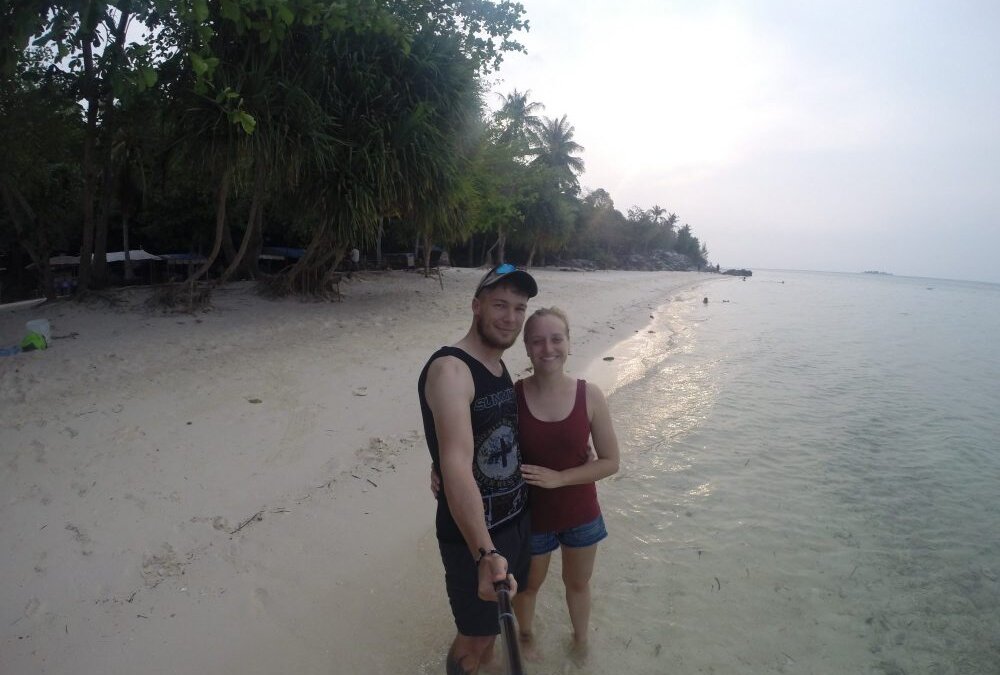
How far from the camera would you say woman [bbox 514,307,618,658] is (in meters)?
2.03

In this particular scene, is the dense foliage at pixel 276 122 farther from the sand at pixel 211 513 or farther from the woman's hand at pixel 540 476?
the woman's hand at pixel 540 476

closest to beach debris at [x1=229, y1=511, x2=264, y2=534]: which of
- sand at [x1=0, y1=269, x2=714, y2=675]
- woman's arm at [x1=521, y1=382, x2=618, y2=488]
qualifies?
sand at [x1=0, y1=269, x2=714, y2=675]

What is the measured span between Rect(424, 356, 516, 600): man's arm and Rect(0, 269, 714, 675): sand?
1240 mm

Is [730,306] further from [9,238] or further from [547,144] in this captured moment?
[9,238]

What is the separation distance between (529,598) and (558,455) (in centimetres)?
80

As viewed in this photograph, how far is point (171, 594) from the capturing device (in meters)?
2.65

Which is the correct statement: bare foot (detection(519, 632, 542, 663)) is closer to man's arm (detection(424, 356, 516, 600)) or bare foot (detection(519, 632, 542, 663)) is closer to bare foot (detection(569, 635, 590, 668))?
bare foot (detection(569, 635, 590, 668))

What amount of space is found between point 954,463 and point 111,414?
817cm

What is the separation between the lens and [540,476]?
1.97m

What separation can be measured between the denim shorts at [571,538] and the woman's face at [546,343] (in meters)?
0.70

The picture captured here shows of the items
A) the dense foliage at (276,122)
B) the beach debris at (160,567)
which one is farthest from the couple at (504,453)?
the dense foliage at (276,122)

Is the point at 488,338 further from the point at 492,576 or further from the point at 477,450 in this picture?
the point at 492,576

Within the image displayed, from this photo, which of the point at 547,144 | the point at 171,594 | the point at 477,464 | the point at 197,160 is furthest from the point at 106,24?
the point at 547,144

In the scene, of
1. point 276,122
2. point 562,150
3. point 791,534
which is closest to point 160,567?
point 791,534
